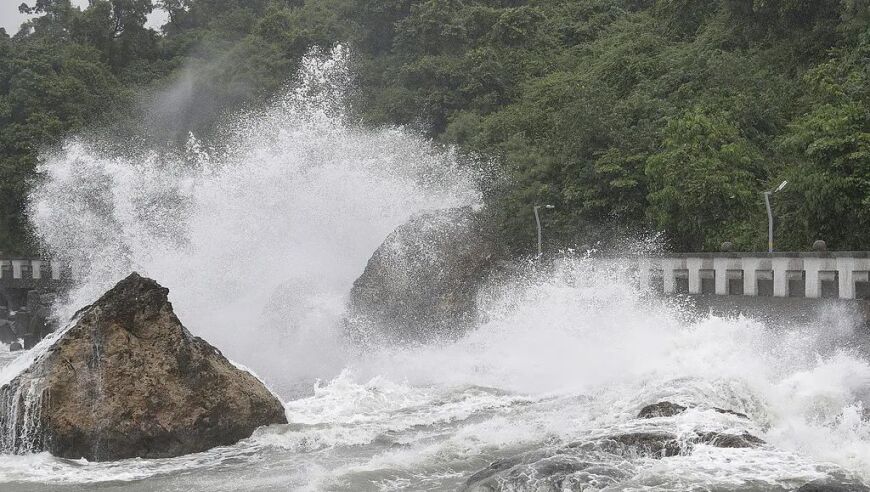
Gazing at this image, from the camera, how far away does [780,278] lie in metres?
16.5

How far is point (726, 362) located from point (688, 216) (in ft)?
30.9

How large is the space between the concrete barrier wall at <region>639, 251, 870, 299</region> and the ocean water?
42 cm

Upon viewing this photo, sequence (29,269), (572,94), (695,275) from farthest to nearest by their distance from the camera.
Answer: (29,269) → (572,94) → (695,275)

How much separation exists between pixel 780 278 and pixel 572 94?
13.3 m

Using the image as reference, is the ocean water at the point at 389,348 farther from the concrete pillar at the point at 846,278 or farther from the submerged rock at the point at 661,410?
the concrete pillar at the point at 846,278

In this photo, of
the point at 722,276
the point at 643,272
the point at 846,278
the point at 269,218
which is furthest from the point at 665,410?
the point at 269,218

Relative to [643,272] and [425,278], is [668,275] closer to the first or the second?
[643,272]

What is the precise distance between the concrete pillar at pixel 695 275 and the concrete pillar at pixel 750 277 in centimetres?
112

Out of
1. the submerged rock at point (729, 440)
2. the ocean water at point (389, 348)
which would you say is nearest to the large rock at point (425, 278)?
the ocean water at point (389, 348)

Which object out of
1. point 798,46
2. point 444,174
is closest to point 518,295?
point 444,174

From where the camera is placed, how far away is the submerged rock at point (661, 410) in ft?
37.4

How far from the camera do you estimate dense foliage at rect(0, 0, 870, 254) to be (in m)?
21.9

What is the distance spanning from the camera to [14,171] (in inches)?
1556

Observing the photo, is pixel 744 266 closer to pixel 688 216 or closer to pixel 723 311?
pixel 723 311
